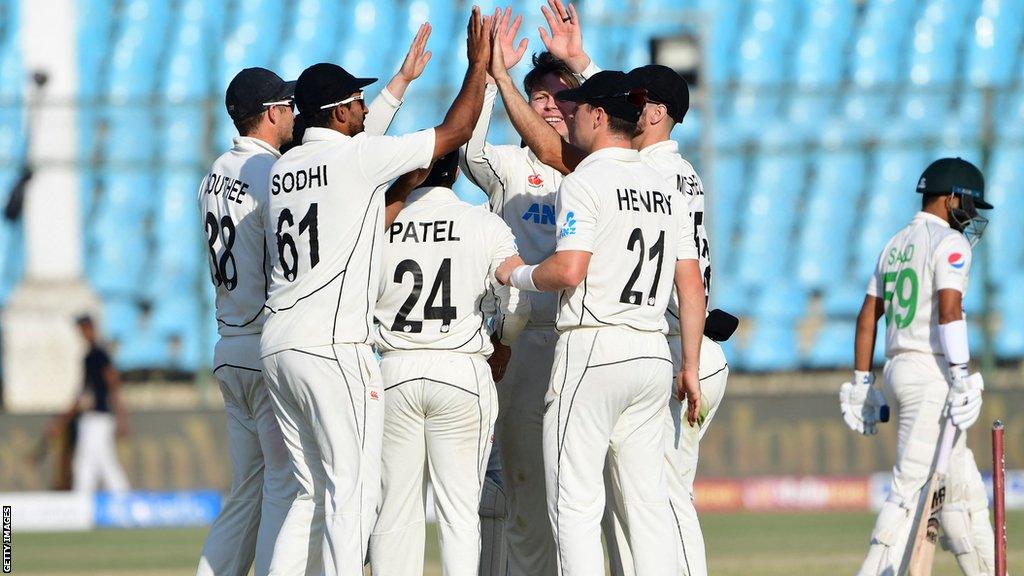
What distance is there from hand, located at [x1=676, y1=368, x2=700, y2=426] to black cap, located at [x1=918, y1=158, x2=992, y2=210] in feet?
6.69

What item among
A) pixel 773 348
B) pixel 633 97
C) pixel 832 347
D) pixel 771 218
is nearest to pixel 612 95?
pixel 633 97

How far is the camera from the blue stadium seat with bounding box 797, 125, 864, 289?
16281 mm

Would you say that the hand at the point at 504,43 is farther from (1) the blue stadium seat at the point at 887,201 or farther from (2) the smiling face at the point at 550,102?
(1) the blue stadium seat at the point at 887,201

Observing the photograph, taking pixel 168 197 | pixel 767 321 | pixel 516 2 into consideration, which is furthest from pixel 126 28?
pixel 767 321

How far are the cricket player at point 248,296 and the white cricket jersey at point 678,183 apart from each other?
110 centimetres

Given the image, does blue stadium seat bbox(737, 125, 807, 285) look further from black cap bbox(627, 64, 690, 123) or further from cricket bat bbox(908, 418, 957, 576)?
black cap bbox(627, 64, 690, 123)

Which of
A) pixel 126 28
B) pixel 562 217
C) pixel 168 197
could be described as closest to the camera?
pixel 562 217

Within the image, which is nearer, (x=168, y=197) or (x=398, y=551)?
(x=398, y=551)

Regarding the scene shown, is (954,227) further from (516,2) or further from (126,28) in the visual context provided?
(126,28)

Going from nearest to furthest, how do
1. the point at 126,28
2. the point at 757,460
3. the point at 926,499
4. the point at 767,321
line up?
the point at 926,499 < the point at 757,460 < the point at 767,321 < the point at 126,28

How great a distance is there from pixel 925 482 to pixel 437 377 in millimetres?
2663

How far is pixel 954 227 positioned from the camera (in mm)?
7184

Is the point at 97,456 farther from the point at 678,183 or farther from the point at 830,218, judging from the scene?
the point at 678,183

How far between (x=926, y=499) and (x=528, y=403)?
2048 millimetres
